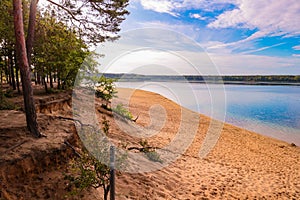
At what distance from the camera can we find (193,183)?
7.39 m

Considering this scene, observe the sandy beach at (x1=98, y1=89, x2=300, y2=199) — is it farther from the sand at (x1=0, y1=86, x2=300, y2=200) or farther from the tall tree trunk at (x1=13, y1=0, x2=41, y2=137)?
the tall tree trunk at (x1=13, y1=0, x2=41, y2=137)

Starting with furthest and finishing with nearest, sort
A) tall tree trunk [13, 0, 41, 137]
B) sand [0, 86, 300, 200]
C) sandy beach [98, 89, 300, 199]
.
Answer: sandy beach [98, 89, 300, 199]
tall tree trunk [13, 0, 41, 137]
sand [0, 86, 300, 200]

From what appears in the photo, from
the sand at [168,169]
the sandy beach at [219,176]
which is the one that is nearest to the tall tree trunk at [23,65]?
the sand at [168,169]

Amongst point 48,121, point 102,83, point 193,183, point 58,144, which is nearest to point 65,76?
point 102,83

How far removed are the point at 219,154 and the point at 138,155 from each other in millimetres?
5351

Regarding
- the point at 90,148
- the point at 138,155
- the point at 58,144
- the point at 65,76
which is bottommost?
the point at 138,155

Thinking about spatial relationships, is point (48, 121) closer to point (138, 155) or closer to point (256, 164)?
point (138, 155)

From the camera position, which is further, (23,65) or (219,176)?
(219,176)

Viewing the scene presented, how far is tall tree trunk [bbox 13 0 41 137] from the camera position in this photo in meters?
5.43

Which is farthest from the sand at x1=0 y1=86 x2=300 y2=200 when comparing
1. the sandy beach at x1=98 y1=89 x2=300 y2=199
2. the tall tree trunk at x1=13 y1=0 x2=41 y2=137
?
the tall tree trunk at x1=13 y1=0 x2=41 y2=137

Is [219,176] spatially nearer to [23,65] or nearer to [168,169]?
[168,169]

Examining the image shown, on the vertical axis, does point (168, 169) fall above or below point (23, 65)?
below

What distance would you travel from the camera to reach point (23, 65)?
560 cm

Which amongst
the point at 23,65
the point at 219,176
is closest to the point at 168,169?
the point at 219,176
